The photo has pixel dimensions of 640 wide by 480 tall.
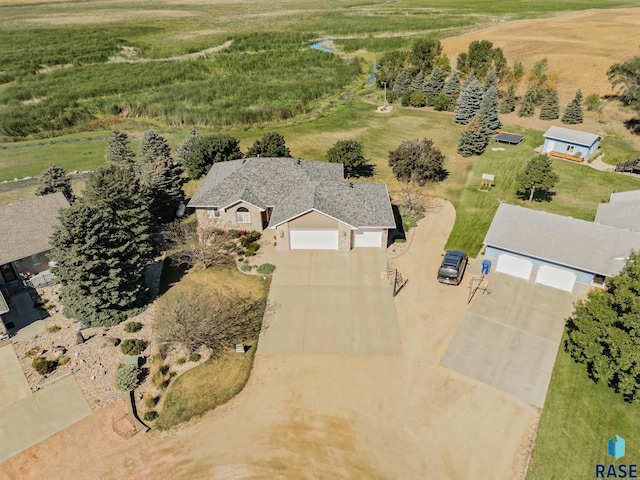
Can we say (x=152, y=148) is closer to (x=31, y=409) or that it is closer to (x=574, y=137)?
(x=31, y=409)

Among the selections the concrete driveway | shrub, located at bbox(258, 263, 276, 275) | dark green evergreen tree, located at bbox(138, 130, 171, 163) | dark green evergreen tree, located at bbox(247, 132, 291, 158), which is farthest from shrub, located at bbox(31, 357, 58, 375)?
dark green evergreen tree, located at bbox(247, 132, 291, 158)

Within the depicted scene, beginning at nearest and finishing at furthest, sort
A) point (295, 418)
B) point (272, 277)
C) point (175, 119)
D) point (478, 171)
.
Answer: point (295, 418), point (272, 277), point (478, 171), point (175, 119)

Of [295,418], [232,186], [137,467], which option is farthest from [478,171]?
[137,467]

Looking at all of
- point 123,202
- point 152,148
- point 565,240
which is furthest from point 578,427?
point 152,148

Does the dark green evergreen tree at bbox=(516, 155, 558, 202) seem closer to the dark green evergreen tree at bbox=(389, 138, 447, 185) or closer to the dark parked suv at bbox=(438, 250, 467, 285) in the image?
the dark green evergreen tree at bbox=(389, 138, 447, 185)

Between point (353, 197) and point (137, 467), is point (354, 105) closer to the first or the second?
point (353, 197)

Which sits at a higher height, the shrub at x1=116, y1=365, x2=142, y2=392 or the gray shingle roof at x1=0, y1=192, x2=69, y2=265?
the gray shingle roof at x1=0, y1=192, x2=69, y2=265
